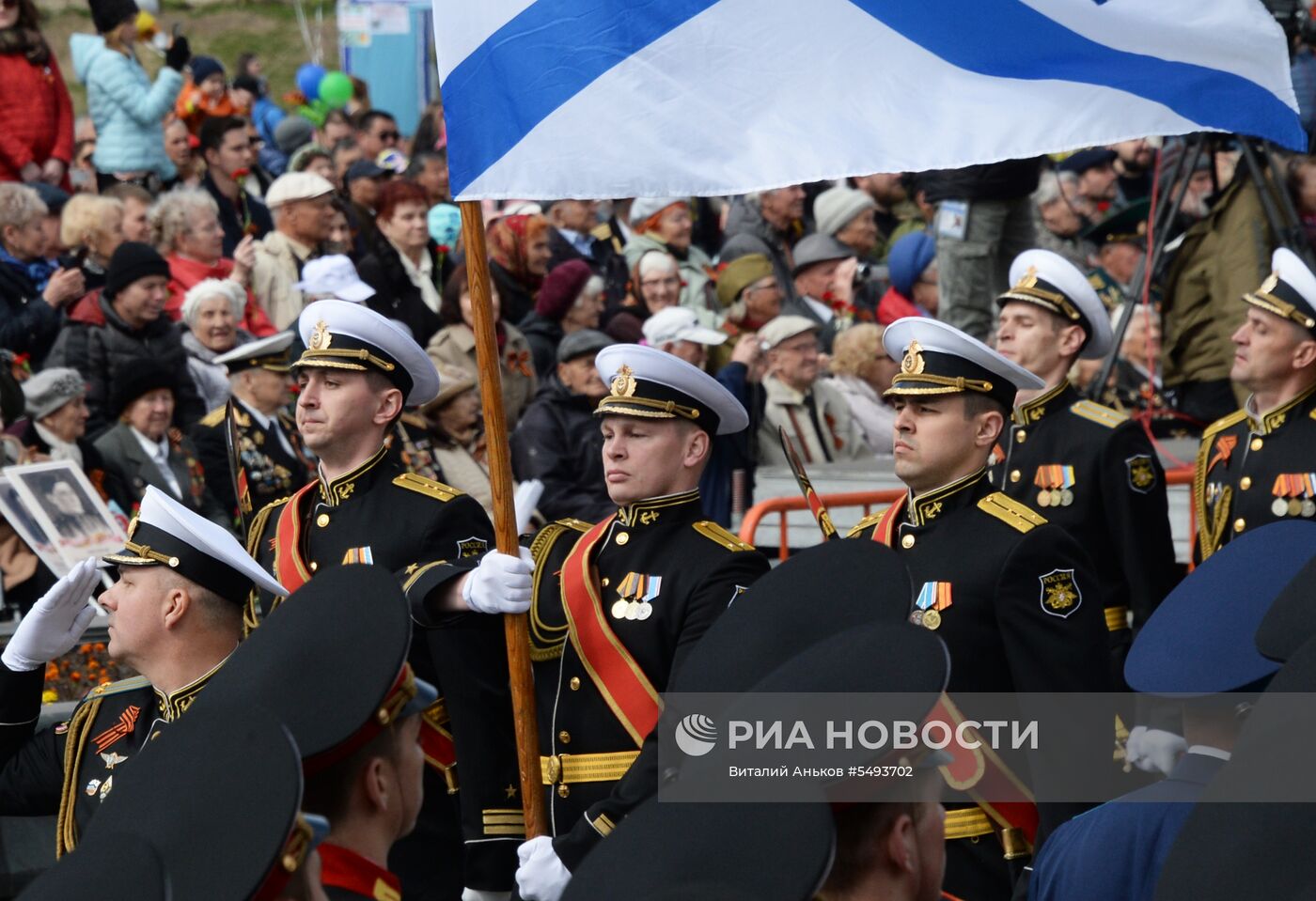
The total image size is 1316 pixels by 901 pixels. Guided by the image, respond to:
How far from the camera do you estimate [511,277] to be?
1195 centimetres

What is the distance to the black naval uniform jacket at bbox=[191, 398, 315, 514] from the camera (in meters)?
8.52

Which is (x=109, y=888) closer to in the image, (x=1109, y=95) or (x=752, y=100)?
(x=752, y=100)

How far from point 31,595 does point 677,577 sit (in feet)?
11.8

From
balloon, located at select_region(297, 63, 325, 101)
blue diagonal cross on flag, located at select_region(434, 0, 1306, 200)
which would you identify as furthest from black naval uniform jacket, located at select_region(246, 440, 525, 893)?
balloon, located at select_region(297, 63, 325, 101)

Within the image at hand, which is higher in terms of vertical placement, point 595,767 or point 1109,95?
point 1109,95

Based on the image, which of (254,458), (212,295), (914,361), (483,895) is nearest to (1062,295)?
(914,361)

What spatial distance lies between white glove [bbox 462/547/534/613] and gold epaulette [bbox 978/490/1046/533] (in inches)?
48.6

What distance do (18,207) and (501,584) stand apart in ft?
21.6

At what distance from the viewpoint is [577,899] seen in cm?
296

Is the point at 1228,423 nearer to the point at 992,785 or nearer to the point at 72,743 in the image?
the point at 992,785

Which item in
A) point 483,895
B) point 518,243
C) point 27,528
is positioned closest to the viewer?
point 483,895

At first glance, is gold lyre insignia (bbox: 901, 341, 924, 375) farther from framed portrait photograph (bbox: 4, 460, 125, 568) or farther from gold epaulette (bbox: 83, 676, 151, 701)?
framed portrait photograph (bbox: 4, 460, 125, 568)

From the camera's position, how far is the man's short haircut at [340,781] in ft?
11.3

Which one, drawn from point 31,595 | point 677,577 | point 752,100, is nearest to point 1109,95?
point 752,100
